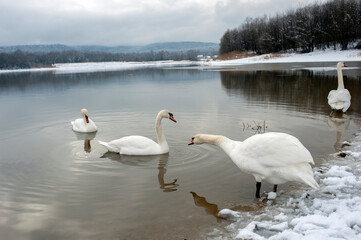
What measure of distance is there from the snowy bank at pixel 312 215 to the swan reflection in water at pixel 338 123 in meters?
2.19

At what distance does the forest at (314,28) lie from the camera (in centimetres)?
5928

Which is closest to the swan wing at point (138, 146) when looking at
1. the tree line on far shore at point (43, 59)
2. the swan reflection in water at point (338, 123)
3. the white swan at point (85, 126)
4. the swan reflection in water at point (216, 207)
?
the swan reflection in water at point (216, 207)

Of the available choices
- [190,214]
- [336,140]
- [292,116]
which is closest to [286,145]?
[190,214]

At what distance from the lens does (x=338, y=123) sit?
9992 mm

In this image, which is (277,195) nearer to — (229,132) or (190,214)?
(190,214)

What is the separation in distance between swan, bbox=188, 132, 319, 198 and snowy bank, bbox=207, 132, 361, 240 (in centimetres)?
43

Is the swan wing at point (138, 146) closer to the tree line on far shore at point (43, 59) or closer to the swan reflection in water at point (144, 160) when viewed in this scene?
the swan reflection in water at point (144, 160)

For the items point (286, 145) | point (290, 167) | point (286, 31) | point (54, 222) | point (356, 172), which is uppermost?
point (286, 31)

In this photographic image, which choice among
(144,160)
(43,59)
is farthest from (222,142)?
(43,59)

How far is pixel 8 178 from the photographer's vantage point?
6496mm

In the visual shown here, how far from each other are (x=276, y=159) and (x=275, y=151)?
12cm

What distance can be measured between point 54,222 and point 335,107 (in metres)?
10.1

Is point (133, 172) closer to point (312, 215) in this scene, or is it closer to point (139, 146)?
point (139, 146)

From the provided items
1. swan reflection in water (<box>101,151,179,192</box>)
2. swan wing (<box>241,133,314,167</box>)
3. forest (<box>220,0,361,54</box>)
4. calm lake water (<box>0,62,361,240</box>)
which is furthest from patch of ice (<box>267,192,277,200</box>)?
forest (<box>220,0,361,54</box>)
